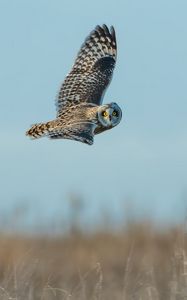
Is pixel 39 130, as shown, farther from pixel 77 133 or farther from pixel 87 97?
pixel 87 97

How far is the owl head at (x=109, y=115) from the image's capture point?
9.09 metres

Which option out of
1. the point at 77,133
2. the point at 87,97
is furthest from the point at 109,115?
the point at 77,133

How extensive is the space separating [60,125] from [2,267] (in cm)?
483

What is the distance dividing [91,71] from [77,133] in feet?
7.19

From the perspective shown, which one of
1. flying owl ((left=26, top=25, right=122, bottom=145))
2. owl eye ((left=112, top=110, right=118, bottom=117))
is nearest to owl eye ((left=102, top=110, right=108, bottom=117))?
flying owl ((left=26, top=25, right=122, bottom=145))

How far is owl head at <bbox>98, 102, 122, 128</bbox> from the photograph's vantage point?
9086mm

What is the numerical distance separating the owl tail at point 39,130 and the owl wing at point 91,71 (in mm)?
352

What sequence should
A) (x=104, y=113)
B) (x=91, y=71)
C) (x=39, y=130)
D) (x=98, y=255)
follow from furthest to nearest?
(x=98, y=255)
(x=91, y=71)
(x=104, y=113)
(x=39, y=130)

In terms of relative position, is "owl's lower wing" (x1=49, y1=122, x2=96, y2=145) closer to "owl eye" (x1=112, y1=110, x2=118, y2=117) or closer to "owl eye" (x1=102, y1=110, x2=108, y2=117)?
"owl eye" (x1=102, y1=110, x2=108, y2=117)

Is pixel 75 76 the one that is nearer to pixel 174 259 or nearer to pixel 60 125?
pixel 60 125

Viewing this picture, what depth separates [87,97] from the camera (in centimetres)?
994

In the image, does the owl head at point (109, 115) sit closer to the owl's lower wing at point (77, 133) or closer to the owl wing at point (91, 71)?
the owl's lower wing at point (77, 133)

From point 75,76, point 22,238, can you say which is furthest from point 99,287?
point 22,238

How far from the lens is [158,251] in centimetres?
1508
